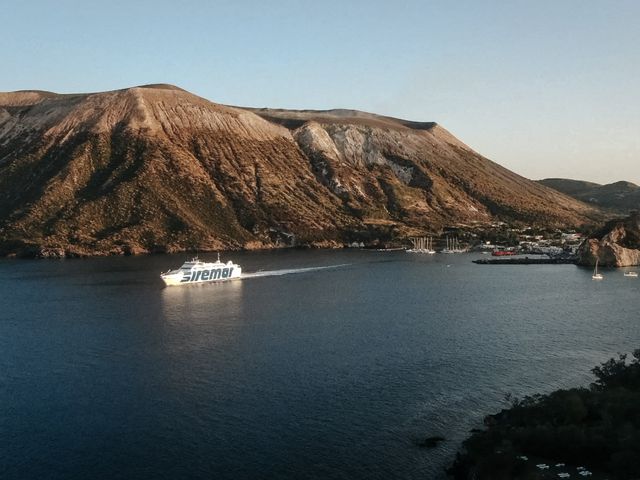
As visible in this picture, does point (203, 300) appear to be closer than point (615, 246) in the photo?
Yes

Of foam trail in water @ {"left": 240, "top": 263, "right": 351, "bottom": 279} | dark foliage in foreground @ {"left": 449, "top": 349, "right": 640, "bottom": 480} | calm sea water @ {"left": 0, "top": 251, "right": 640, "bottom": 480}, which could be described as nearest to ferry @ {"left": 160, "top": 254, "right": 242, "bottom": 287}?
foam trail in water @ {"left": 240, "top": 263, "right": 351, "bottom": 279}

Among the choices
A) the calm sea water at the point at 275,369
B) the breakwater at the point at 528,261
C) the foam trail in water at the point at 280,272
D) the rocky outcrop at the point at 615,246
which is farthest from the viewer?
the breakwater at the point at 528,261

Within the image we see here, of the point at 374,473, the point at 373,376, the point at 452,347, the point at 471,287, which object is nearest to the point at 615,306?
the point at 471,287

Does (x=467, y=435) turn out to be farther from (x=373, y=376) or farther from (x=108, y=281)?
(x=108, y=281)

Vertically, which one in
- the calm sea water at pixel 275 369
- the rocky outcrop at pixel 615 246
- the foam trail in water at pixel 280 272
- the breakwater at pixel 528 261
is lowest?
the calm sea water at pixel 275 369

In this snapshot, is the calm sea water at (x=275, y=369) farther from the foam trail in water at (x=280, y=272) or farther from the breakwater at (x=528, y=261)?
the breakwater at (x=528, y=261)

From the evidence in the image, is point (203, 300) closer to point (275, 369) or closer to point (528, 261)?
point (275, 369)

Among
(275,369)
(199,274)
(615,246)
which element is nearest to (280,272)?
(199,274)

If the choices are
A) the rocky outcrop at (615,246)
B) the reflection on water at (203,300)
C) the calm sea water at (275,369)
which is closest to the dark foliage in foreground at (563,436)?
the calm sea water at (275,369)
